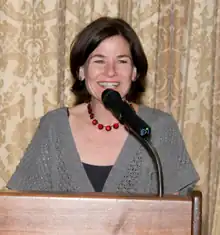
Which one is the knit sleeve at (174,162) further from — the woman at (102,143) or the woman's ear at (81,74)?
the woman's ear at (81,74)

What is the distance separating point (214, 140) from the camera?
103 inches

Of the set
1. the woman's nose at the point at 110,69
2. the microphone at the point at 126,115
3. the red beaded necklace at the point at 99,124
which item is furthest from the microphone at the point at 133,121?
Result: the red beaded necklace at the point at 99,124

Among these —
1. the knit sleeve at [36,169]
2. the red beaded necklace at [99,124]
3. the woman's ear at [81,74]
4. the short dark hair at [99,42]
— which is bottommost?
the knit sleeve at [36,169]

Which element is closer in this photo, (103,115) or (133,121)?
(133,121)

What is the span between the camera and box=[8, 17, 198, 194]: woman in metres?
1.87

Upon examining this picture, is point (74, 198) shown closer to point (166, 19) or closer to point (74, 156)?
point (74, 156)

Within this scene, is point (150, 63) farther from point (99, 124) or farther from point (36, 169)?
point (36, 169)

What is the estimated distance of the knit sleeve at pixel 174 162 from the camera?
1880mm

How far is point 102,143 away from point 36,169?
231mm

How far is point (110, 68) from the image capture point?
1870mm

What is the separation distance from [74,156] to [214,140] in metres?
0.92

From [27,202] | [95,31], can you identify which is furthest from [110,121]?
[27,202]

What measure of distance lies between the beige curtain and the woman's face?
0.62 m

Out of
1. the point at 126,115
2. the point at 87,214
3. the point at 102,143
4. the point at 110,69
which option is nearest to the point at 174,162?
the point at 102,143
